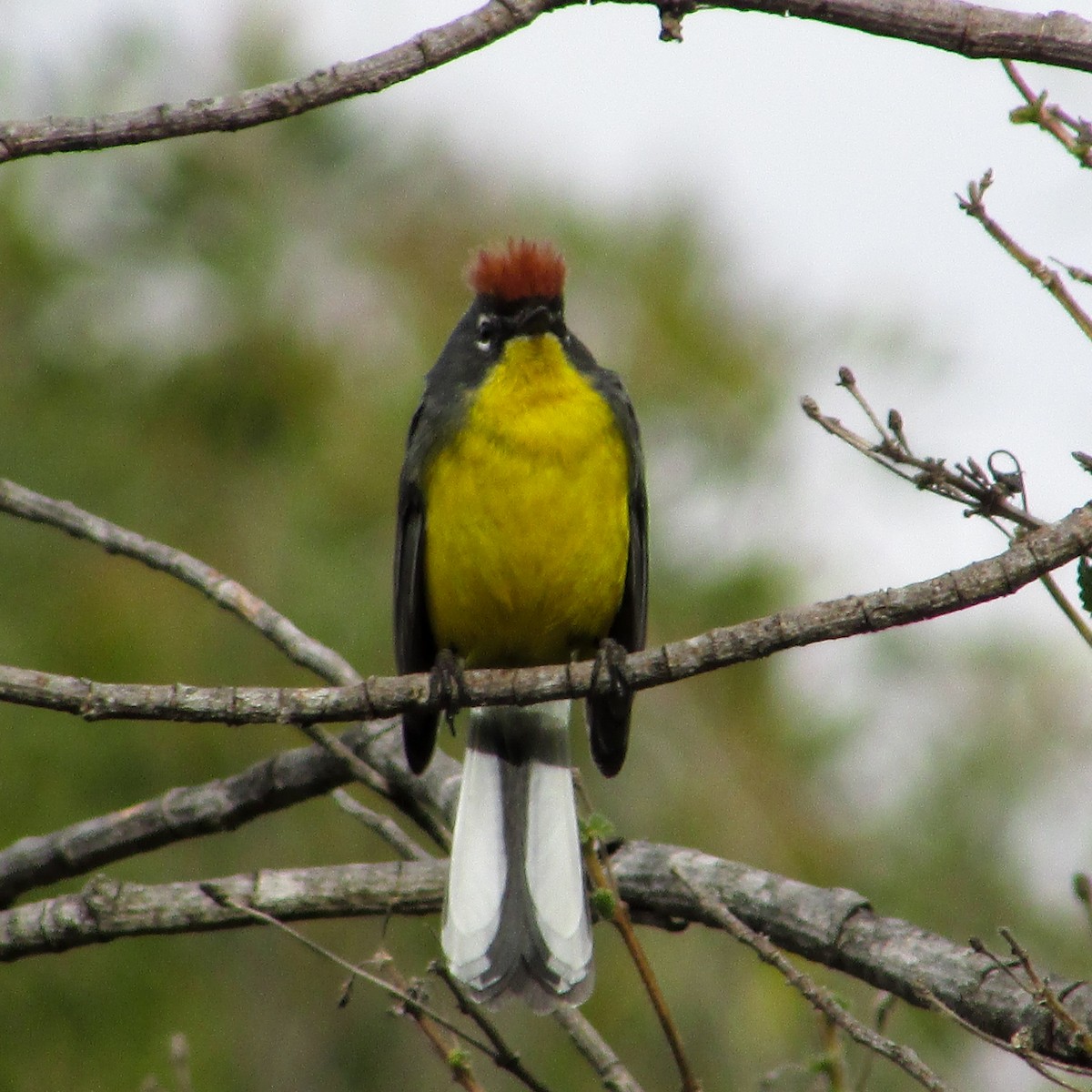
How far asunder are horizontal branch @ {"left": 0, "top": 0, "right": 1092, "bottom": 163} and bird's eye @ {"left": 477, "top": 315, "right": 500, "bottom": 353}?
202 centimetres

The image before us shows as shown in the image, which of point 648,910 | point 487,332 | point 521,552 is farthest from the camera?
point 487,332

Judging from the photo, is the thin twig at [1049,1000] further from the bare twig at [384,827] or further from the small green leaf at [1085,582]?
the bare twig at [384,827]

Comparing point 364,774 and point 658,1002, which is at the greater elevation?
point 364,774

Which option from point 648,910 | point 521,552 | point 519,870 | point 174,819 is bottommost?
point 648,910

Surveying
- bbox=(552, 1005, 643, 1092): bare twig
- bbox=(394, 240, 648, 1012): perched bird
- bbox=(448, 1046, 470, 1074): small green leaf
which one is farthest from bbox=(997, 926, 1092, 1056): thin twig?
bbox=(394, 240, 648, 1012): perched bird

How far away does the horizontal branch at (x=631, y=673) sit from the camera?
2.58m

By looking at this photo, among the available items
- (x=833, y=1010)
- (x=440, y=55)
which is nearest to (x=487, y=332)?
(x=440, y=55)

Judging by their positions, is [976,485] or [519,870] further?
[519,870]

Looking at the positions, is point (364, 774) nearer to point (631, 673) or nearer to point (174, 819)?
point (174, 819)

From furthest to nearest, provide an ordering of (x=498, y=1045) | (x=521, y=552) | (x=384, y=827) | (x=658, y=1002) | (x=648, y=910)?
(x=521, y=552) < (x=648, y=910) < (x=384, y=827) < (x=498, y=1045) < (x=658, y=1002)

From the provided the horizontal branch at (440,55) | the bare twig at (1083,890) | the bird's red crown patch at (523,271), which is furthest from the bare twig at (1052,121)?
the bird's red crown patch at (523,271)

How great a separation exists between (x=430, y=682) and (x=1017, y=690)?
→ 4.21 metres

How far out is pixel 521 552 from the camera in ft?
14.3

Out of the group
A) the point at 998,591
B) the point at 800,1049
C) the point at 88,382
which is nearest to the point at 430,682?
the point at 998,591
